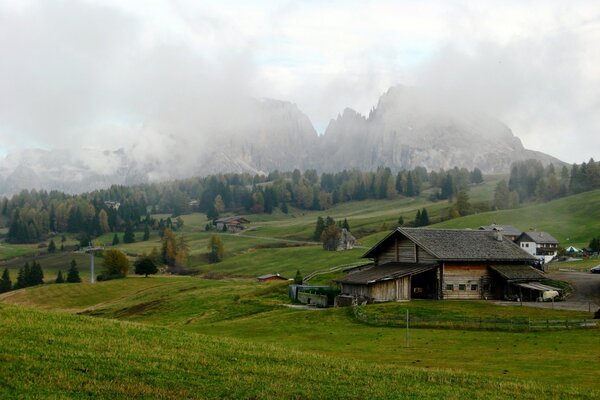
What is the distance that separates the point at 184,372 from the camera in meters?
22.7

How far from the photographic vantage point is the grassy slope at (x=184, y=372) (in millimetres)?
19859

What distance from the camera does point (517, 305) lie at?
6047cm

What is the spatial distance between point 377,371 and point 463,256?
143 feet

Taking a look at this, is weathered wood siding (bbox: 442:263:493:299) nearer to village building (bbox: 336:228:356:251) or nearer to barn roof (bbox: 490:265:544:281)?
barn roof (bbox: 490:265:544:281)

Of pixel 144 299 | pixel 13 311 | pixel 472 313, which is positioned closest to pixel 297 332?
pixel 472 313

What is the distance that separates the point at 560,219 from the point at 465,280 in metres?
108

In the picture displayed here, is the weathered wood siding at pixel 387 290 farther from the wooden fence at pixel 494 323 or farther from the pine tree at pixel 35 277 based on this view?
the pine tree at pixel 35 277

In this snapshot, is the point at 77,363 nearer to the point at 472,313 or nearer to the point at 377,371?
the point at 377,371

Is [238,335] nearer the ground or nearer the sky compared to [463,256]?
nearer the ground

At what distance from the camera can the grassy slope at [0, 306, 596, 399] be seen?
19859 millimetres

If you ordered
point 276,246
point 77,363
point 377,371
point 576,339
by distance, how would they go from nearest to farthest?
point 77,363, point 377,371, point 576,339, point 276,246

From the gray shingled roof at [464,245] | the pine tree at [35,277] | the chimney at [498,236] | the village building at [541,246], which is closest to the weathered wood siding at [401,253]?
the gray shingled roof at [464,245]

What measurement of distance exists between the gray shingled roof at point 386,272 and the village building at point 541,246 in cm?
6404

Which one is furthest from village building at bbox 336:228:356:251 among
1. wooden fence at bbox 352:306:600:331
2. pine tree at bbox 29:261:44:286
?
wooden fence at bbox 352:306:600:331
